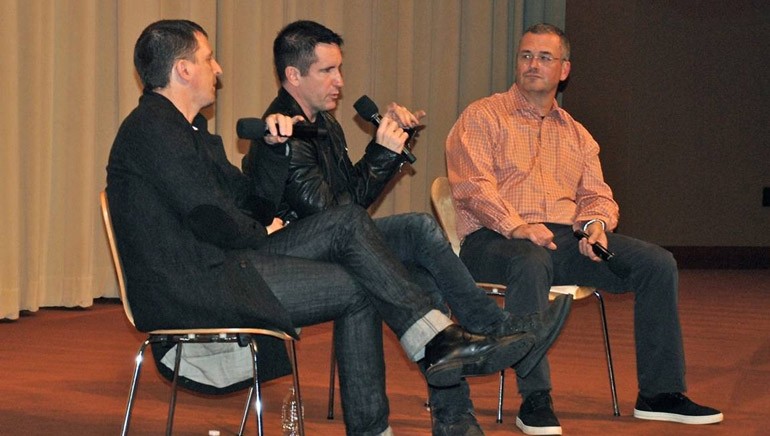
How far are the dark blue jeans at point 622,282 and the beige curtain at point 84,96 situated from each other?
248cm

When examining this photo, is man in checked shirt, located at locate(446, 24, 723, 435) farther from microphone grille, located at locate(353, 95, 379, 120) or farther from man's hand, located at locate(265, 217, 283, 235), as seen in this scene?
man's hand, located at locate(265, 217, 283, 235)

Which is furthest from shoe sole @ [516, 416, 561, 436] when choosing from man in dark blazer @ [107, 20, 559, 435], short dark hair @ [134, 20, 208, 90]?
short dark hair @ [134, 20, 208, 90]

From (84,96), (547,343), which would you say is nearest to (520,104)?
(547,343)

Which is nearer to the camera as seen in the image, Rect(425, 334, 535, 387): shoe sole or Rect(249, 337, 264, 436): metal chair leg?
Rect(249, 337, 264, 436): metal chair leg

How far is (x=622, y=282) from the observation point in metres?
3.59

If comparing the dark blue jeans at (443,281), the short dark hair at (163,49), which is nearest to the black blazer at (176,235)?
the short dark hair at (163,49)

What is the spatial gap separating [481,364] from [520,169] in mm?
1345

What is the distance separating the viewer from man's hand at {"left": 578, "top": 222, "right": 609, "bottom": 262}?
3539mm

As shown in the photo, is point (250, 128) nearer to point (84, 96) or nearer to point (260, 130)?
point (260, 130)

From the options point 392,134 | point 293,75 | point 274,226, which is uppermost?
point 293,75

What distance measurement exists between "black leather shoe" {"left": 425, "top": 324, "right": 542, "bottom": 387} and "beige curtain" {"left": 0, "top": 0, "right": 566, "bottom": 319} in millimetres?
3077

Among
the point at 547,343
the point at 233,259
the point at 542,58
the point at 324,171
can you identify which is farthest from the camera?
the point at 542,58

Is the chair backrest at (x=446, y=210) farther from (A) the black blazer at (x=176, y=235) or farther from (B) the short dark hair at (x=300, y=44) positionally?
(A) the black blazer at (x=176, y=235)

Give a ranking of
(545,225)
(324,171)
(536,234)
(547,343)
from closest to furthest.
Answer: (547,343) < (324,171) < (536,234) < (545,225)
